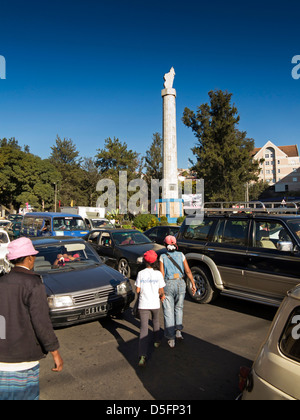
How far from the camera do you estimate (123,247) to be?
30.1 ft

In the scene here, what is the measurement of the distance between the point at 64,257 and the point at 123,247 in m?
3.20

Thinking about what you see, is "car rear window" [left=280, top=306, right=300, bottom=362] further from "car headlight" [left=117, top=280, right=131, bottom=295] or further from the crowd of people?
"car headlight" [left=117, top=280, right=131, bottom=295]

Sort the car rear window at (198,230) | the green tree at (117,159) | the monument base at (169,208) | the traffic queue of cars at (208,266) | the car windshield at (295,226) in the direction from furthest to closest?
the green tree at (117,159), the monument base at (169,208), the car rear window at (198,230), the car windshield at (295,226), the traffic queue of cars at (208,266)

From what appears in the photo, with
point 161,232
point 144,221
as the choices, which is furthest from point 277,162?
point 161,232

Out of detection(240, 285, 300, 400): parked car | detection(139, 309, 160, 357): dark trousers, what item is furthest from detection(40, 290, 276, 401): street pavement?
detection(240, 285, 300, 400): parked car

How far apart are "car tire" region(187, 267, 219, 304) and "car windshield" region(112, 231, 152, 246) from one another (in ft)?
10.4

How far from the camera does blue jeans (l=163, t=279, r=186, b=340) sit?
4.44 m

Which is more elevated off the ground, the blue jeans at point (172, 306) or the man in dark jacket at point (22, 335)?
the man in dark jacket at point (22, 335)

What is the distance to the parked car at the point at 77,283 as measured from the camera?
4.71 metres

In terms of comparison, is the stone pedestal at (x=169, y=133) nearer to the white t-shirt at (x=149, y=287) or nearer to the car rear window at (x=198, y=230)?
the car rear window at (x=198, y=230)

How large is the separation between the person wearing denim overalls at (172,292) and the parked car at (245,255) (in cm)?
180

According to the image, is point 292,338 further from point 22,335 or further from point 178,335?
point 178,335

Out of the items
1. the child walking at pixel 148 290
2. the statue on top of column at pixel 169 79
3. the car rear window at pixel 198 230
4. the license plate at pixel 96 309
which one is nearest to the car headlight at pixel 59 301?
the license plate at pixel 96 309
